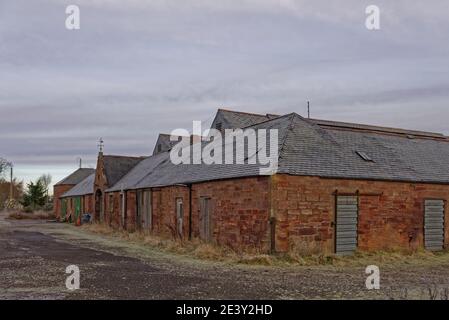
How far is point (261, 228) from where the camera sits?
54.3ft

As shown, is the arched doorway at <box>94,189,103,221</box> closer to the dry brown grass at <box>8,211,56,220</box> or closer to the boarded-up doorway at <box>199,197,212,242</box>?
the dry brown grass at <box>8,211,56,220</box>

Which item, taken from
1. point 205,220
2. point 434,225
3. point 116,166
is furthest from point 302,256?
point 116,166

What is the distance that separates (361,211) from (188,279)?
7.98m

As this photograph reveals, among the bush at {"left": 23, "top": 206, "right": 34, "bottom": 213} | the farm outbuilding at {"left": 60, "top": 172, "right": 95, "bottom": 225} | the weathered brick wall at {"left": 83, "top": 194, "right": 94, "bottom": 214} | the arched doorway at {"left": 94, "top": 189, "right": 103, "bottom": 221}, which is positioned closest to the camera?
the arched doorway at {"left": 94, "top": 189, "right": 103, "bottom": 221}

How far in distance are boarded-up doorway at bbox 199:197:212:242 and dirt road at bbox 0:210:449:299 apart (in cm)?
247

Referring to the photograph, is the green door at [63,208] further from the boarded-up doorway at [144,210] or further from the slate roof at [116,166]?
the boarded-up doorway at [144,210]

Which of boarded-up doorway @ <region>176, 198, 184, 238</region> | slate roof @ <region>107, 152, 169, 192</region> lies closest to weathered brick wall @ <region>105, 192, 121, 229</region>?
slate roof @ <region>107, 152, 169, 192</region>

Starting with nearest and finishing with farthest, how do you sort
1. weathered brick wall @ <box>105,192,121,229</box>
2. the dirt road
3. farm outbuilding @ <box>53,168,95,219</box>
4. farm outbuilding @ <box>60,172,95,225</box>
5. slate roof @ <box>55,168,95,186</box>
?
1. the dirt road
2. weathered brick wall @ <box>105,192,121,229</box>
3. farm outbuilding @ <box>60,172,95,225</box>
4. farm outbuilding @ <box>53,168,95,219</box>
5. slate roof @ <box>55,168,95,186</box>

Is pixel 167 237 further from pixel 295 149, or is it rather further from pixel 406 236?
pixel 406 236

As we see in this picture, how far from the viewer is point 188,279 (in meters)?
12.4

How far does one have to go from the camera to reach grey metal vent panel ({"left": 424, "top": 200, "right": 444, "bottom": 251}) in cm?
1978

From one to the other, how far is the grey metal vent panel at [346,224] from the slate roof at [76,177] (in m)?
52.2

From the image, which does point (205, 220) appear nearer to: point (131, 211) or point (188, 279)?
point (188, 279)

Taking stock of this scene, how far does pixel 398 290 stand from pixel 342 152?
8672mm
